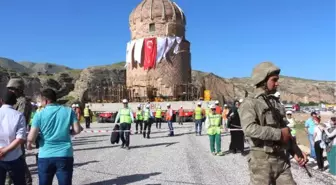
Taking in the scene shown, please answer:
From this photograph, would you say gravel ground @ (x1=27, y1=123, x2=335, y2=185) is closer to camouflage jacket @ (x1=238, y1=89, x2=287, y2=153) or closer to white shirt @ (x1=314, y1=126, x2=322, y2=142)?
white shirt @ (x1=314, y1=126, x2=322, y2=142)

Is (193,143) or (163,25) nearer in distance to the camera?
(193,143)

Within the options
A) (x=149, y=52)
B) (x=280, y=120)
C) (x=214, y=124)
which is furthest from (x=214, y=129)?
(x=149, y=52)

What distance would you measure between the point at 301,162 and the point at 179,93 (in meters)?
34.8

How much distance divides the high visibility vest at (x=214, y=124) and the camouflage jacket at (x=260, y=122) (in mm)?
7682

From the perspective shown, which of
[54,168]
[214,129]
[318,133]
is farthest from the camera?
[214,129]

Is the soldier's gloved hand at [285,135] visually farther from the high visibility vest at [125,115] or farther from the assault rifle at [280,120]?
the high visibility vest at [125,115]

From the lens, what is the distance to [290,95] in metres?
117

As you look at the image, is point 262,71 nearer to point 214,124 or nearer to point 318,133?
point 318,133

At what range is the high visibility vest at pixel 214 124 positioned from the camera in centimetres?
1134

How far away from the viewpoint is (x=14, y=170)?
176 inches

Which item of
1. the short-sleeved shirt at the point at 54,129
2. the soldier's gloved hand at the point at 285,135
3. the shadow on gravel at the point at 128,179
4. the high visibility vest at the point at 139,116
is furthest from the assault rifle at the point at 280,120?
the high visibility vest at the point at 139,116

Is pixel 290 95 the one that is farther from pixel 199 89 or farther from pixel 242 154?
pixel 242 154

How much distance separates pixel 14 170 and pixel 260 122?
2.91m

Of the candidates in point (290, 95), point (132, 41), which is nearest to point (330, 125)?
point (132, 41)
